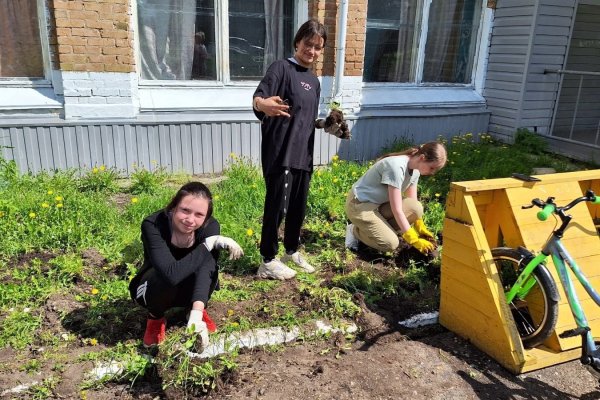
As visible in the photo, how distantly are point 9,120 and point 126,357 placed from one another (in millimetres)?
3931

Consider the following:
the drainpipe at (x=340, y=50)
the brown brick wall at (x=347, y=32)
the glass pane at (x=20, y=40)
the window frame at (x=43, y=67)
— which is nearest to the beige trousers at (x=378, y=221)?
the drainpipe at (x=340, y=50)

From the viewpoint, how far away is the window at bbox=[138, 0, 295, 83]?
6324 mm

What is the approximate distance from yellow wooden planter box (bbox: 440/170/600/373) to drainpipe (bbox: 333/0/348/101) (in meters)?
4.06

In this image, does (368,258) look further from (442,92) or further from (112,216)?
(442,92)

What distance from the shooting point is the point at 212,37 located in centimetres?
659

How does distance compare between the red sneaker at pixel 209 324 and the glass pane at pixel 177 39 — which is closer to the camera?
the red sneaker at pixel 209 324

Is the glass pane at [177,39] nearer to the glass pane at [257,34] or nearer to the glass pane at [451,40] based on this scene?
the glass pane at [257,34]

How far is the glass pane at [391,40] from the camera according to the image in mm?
7598

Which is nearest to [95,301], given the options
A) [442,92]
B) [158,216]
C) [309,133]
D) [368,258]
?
[158,216]

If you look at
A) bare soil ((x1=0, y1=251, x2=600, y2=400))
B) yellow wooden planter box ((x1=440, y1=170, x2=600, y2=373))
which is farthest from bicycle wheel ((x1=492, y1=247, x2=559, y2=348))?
bare soil ((x1=0, y1=251, x2=600, y2=400))

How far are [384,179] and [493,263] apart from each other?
49.2 inches

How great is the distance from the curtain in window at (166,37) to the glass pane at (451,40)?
13.0 feet

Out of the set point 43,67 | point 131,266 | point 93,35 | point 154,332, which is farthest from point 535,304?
point 43,67

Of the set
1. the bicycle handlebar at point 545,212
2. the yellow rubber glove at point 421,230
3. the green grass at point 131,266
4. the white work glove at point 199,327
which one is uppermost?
the bicycle handlebar at point 545,212
